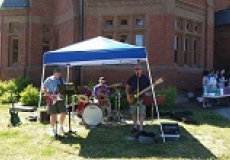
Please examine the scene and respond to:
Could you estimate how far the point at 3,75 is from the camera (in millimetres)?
21734

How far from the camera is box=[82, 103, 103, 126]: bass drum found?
35.6ft

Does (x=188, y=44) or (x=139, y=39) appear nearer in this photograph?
(x=139, y=39)

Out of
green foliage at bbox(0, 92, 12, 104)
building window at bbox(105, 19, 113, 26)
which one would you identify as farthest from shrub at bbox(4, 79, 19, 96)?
building window at bbox(105, 19, 113, 26)

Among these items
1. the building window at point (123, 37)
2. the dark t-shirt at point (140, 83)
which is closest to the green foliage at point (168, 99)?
the building window at point (123, 37)

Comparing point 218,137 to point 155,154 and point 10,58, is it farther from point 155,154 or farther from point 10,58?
point 10,58

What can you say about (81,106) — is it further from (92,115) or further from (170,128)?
(170,128)

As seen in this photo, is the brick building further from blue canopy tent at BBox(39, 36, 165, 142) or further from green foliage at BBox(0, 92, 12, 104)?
blue canopy tent at BBox(39, 36, 165, 142)

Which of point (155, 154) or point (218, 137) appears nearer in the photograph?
point (155, 154)

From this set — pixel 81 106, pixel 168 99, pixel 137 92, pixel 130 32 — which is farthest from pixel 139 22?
pixel 137 92

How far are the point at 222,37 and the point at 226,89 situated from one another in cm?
592

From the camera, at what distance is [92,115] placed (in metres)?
10.9

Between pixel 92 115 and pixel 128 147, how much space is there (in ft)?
8.81

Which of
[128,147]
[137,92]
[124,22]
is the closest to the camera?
[128,147]

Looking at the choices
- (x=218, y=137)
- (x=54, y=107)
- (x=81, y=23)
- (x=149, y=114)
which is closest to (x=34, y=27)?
(x=81, y=23)
